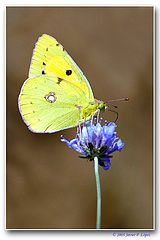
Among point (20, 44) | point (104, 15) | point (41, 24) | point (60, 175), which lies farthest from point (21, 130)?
point (104, 15)

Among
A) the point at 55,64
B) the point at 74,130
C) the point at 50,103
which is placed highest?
the point at 55,64

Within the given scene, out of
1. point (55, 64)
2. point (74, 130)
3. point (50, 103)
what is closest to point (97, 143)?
point (50, 103)

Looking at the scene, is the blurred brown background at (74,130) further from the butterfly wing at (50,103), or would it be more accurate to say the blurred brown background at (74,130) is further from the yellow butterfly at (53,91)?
the butterfly wing at (50,103)

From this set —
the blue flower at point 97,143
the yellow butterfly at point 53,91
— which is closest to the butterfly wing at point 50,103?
the yellow butterfly at point 53,91

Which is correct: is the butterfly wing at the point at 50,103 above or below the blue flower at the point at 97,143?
above

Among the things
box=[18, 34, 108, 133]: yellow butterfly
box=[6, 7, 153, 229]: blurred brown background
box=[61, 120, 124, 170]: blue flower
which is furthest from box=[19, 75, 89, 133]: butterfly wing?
box=[6, 7, 153, 229]: blurred brown background

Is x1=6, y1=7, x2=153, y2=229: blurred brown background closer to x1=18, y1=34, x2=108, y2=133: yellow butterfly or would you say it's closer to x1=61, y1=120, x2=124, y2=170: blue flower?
x1=18, y1=34, x2=108, y2=133: yellow butterfly

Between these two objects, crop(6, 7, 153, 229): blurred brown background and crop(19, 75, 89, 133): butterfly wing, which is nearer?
crop(19, 75, 89, 133): butterfly wing

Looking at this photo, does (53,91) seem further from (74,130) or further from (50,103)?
(74,130)
